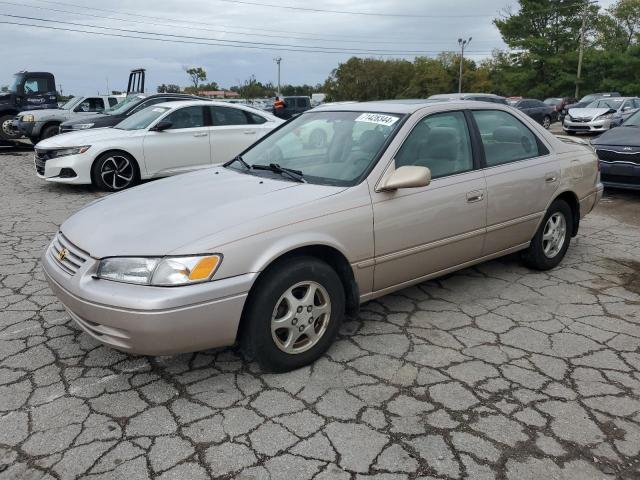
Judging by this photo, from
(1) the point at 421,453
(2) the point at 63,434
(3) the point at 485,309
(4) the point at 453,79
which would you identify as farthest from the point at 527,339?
(4) the point at 453,79

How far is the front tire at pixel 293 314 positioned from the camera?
9.36ft

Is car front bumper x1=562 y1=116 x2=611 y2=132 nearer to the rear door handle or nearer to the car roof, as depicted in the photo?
the car roof

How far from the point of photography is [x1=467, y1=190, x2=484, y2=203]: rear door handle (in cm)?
385

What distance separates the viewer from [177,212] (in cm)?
310

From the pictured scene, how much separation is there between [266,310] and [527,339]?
181 centimetres

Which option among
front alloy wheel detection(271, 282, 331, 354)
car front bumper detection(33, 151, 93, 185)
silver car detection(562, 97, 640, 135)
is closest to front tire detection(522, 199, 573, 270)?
front alloy wheel detection(271, 282, 331, 354)

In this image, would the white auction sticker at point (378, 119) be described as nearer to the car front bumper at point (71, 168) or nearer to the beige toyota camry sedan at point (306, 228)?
the beige toyota camry sedan at point (306, 228)

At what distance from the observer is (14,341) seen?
138 inches

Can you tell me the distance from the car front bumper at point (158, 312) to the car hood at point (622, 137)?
7.23 metres

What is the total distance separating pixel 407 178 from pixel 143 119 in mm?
6898

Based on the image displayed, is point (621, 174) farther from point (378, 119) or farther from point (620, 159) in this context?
point (378, 119)

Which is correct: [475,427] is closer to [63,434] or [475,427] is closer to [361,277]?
[361,277]

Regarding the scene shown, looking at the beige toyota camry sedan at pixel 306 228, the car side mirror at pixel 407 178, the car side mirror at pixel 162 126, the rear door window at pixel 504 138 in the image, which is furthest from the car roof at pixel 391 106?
the car side mirror at pixel 162 126

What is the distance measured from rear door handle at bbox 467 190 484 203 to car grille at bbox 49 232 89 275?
8.31 ft
